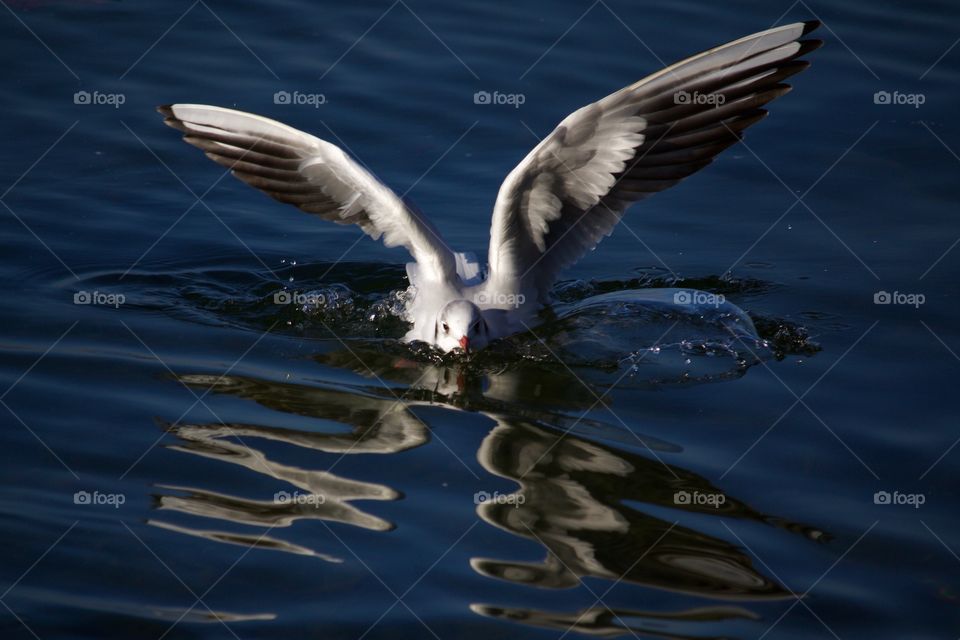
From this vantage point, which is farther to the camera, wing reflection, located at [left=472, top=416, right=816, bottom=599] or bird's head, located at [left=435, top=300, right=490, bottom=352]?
bird's head, located at [left=435, top=300, right=490, bottom=352]

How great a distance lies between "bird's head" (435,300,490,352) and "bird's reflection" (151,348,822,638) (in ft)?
0.78

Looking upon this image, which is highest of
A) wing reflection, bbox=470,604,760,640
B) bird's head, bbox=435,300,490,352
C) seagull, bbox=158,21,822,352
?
seagull, bbox=158,21,822,352

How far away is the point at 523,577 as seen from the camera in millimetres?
5676

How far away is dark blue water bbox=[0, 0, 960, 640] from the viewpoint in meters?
5.65

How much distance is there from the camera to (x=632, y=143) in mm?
7715

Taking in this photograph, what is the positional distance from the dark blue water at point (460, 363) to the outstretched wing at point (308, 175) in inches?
23.1

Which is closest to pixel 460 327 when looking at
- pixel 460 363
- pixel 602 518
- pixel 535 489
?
pixel 460 363

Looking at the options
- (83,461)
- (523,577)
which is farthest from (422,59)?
(523,577)

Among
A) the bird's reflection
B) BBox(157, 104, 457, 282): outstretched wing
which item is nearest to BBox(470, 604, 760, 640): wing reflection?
the bird's reflection

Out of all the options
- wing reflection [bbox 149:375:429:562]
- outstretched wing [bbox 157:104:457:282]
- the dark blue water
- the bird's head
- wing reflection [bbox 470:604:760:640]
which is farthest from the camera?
outstretched wing [bbox 157:104:457:282]

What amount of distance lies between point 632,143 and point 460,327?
4.96 ft

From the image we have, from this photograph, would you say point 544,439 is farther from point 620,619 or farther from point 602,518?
point 620,619

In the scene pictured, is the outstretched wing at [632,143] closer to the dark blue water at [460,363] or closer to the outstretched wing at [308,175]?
the outstretched wing at [308,175]

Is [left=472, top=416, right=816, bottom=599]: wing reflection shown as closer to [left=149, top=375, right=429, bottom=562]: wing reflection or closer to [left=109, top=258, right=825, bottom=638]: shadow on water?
[left=109, top=258, right=825, bottom=638]: shadow on water
